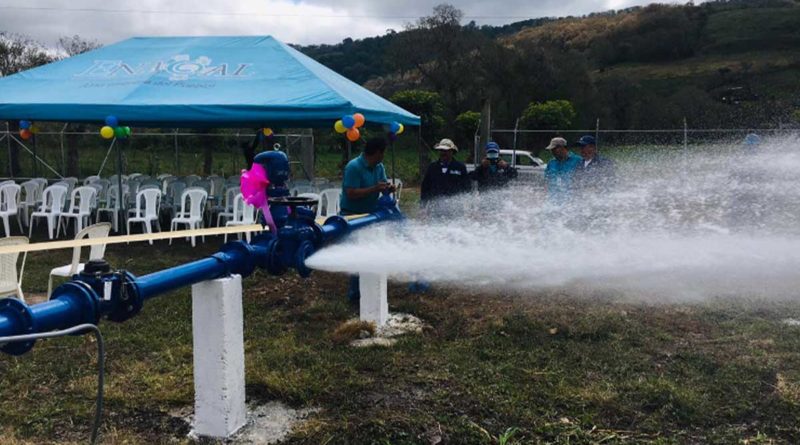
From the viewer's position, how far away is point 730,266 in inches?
194

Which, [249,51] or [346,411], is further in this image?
[249,51]

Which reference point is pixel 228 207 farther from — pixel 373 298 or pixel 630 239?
pixel 630 239

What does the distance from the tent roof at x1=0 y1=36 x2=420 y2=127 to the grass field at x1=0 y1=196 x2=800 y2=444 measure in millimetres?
3328

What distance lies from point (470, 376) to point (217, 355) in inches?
74.5

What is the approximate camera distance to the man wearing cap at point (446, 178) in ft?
26.0

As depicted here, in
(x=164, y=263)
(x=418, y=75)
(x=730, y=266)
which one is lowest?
(x=164, y=263)

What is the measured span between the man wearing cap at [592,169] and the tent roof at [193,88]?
11.1ft

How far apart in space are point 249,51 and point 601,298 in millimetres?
7348

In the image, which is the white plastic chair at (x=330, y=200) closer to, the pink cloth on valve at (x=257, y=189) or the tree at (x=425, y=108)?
the pink cloth on valve at (x=257, y=189)

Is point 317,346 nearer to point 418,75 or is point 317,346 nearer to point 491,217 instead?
point 491,217

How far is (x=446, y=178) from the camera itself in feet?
26.1

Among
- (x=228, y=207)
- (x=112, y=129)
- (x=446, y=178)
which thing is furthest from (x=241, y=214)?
(x=446, y=178)

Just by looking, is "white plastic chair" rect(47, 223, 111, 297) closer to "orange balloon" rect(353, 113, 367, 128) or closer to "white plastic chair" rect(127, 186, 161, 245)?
"orange balloon" rect(353, 113, 367, 128)

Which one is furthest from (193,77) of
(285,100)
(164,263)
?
(164,263)
